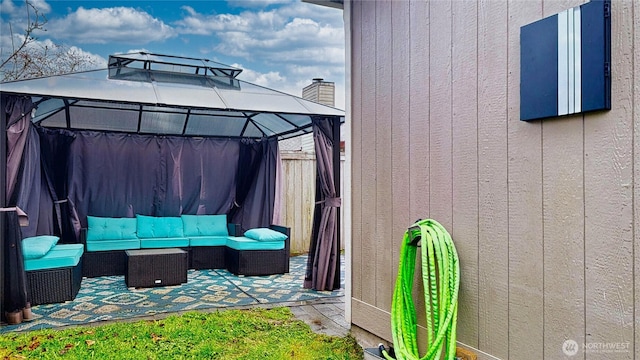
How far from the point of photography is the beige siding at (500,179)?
1.81m

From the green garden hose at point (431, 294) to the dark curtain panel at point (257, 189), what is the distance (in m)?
5.63

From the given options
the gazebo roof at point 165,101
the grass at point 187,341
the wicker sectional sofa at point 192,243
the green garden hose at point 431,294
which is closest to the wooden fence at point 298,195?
the gazebo roof at point 165,101

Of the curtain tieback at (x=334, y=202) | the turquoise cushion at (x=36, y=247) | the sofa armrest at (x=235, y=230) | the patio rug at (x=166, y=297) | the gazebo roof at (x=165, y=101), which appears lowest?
the patio rug at (x=166, y=297)

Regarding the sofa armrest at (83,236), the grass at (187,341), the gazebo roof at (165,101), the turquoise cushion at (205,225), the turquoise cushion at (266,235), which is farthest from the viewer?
the turquoise cushion at (205,225)

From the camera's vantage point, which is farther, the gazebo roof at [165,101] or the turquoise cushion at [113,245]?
the turquoise cushion at [113,245]

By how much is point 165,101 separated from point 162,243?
2.58 m

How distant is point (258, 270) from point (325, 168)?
192 cm

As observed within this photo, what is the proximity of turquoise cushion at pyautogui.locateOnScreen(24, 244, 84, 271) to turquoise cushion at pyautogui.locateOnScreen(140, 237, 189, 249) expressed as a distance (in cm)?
130

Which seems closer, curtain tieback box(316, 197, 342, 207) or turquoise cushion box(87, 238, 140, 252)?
curtain tieback box(316, 197, 342, 207)

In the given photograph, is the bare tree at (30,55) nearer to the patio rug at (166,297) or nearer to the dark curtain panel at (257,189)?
the dark curtain panel at (257,189)

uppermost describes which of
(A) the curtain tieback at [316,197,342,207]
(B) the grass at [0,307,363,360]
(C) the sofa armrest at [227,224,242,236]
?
(A) the curtain tieback at [316,197,342,207]

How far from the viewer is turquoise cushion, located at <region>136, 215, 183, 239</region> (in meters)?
7.41

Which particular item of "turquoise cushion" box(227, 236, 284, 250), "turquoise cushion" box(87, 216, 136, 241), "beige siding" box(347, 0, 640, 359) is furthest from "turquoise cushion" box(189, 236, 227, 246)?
"beige siding" box(347, 0, 640, 359)

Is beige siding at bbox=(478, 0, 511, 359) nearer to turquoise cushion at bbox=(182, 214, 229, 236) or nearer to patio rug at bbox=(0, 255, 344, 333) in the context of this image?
patio rug at bbox=(0, 255, 344, 333)
